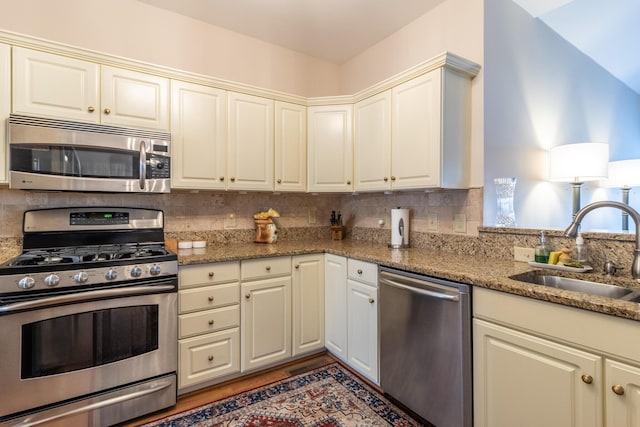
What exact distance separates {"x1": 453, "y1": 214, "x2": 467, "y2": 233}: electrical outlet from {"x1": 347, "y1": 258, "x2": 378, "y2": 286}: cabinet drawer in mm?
678

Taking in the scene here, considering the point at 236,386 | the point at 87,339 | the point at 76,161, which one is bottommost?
the point at 236,386

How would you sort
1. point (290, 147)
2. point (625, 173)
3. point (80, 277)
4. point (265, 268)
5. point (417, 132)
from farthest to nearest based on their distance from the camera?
point (625, 173) < point (290, 147) < point (265, 268) < point (417, 132) < point (80, 277)

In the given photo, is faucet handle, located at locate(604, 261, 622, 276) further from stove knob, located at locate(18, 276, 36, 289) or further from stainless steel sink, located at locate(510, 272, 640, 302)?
stove knob, located at locate(18, 276, 36, 289)

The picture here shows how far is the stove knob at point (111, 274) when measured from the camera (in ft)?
5.28

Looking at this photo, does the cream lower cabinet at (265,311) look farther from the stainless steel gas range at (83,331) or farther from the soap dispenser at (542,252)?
the soap dispenser at (542,252)

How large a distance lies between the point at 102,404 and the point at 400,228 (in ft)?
6.99

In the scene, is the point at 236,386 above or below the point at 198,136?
below

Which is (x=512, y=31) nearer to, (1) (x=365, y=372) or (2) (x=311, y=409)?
(1) (x=365, y=372)

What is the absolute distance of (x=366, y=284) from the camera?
2.00 meters

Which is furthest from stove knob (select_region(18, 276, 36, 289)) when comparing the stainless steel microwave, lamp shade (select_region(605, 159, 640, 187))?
lamp shade (select_region(605, 159, 640, 187))

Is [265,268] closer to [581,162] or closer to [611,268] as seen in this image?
[611,268]

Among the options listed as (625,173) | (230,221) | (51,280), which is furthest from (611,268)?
(51,280)

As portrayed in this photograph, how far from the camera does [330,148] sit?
2652 millimetres

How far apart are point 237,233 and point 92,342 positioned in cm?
125
